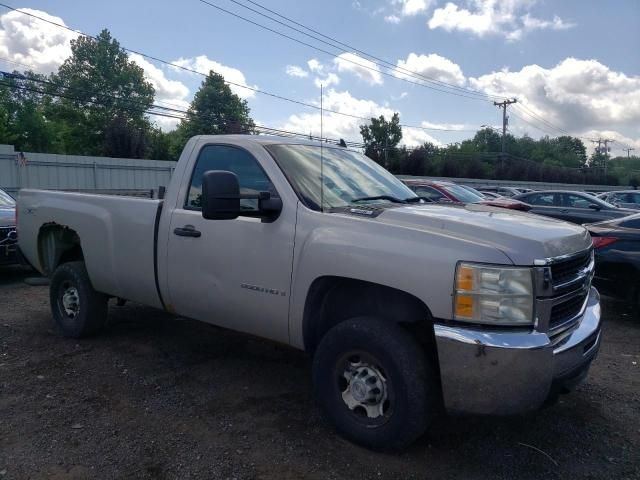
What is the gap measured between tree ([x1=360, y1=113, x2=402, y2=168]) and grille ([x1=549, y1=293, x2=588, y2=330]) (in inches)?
1238

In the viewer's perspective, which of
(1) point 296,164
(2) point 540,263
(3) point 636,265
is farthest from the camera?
(3) point 636,265

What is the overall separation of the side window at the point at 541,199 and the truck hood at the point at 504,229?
1090cm

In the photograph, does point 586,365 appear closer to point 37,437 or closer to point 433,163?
point 37,437

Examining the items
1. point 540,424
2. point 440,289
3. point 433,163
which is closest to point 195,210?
point 440,289

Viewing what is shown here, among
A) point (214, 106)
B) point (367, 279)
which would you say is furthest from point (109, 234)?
point (214, 106)

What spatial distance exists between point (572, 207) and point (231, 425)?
11.7 metres

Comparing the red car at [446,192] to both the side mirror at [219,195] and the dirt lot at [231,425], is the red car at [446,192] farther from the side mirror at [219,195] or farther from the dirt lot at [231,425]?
the side mirror at [219,195]

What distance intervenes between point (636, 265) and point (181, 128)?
197 ft

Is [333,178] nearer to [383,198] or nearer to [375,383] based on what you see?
[383,198]

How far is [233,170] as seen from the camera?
168 inches

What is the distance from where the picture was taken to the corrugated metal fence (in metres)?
20.2

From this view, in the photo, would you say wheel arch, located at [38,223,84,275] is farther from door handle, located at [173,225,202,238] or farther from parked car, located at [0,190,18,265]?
parked car, located at [0,190,18,265]

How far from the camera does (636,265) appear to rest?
6027 mm

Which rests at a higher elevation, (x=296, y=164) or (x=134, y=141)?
(x=134, y=141)
